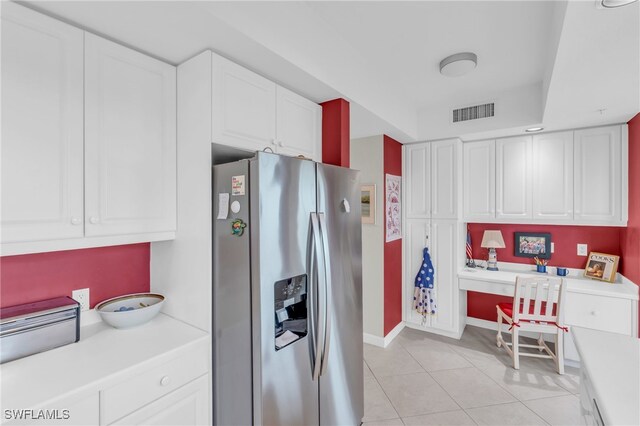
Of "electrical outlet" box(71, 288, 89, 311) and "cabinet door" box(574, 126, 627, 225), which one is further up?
"cabinet door" box(574, 126, 627, 225)

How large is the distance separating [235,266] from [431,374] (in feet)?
7.55

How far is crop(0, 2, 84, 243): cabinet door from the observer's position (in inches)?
43.7

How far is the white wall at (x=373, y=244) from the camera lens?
10.7 ft

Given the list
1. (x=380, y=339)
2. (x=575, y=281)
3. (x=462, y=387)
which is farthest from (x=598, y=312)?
(x=380, y=339)

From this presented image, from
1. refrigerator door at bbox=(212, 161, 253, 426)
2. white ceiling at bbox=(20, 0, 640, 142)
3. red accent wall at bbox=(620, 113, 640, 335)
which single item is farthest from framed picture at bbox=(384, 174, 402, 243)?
refrigerator door at bbox=(212, 161, 253, 426)

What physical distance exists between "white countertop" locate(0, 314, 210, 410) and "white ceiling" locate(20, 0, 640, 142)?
1.42 meters

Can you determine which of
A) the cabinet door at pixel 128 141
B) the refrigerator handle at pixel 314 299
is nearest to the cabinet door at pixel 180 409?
the refrigerator handle at pixel 314 299

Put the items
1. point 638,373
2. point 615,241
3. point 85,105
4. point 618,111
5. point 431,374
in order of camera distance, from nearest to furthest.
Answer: point 638,373 → point 85,105 → point 618,111 → point 431,374 → point 615,241

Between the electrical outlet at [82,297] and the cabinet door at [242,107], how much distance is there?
1.05 m

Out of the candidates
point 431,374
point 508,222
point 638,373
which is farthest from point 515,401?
point 508,222

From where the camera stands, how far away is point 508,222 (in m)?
3.35

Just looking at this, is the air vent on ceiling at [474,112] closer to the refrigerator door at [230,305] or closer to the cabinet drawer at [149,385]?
the refrigerator door at [230,305]

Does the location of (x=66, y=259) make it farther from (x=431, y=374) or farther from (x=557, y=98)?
(x=557, y=98)

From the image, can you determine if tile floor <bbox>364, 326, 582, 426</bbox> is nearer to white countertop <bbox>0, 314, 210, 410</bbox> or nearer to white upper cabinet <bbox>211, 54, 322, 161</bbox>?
white countertop <bbox>0, 314, 210, 410</bbox>
